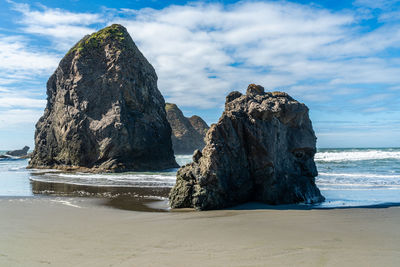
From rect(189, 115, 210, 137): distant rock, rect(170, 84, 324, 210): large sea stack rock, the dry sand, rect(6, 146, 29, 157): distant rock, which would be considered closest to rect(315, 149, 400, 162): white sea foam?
rect(170, 84, 324, 210): large sea stack rock

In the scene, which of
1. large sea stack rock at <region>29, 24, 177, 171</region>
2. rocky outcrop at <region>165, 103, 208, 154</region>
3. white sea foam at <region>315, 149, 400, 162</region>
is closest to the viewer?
large sea stack rock at <region>29, 24, 177, 171</region>

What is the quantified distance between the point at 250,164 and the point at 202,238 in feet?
15.9

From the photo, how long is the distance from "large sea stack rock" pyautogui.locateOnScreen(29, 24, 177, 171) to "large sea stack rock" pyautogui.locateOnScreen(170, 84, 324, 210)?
71.0 feet

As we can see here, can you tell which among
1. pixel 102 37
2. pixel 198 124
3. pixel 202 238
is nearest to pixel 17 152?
pixel 198 124

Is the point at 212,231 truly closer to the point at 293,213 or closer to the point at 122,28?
the point at 293,213

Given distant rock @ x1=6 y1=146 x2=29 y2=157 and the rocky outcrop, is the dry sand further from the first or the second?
distant rock @ x1=6 y1=146 x2=29 y2=157

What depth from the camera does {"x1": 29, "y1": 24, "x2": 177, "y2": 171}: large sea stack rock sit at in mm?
31422

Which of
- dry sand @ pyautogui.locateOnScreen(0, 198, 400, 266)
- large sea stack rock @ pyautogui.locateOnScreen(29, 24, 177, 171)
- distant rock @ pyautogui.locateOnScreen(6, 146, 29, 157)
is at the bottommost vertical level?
dry sand @ pyautogui.locateOnScreen(0, 198, 400, 266)

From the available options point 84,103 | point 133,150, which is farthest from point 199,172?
point 84,103

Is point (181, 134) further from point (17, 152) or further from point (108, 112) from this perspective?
point (108, 112)

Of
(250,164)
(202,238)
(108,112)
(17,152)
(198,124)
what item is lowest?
(202,238)

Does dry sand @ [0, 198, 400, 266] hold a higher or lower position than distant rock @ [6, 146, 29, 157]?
lower

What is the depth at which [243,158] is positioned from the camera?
33.4 feet

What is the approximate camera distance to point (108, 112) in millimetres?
32438
